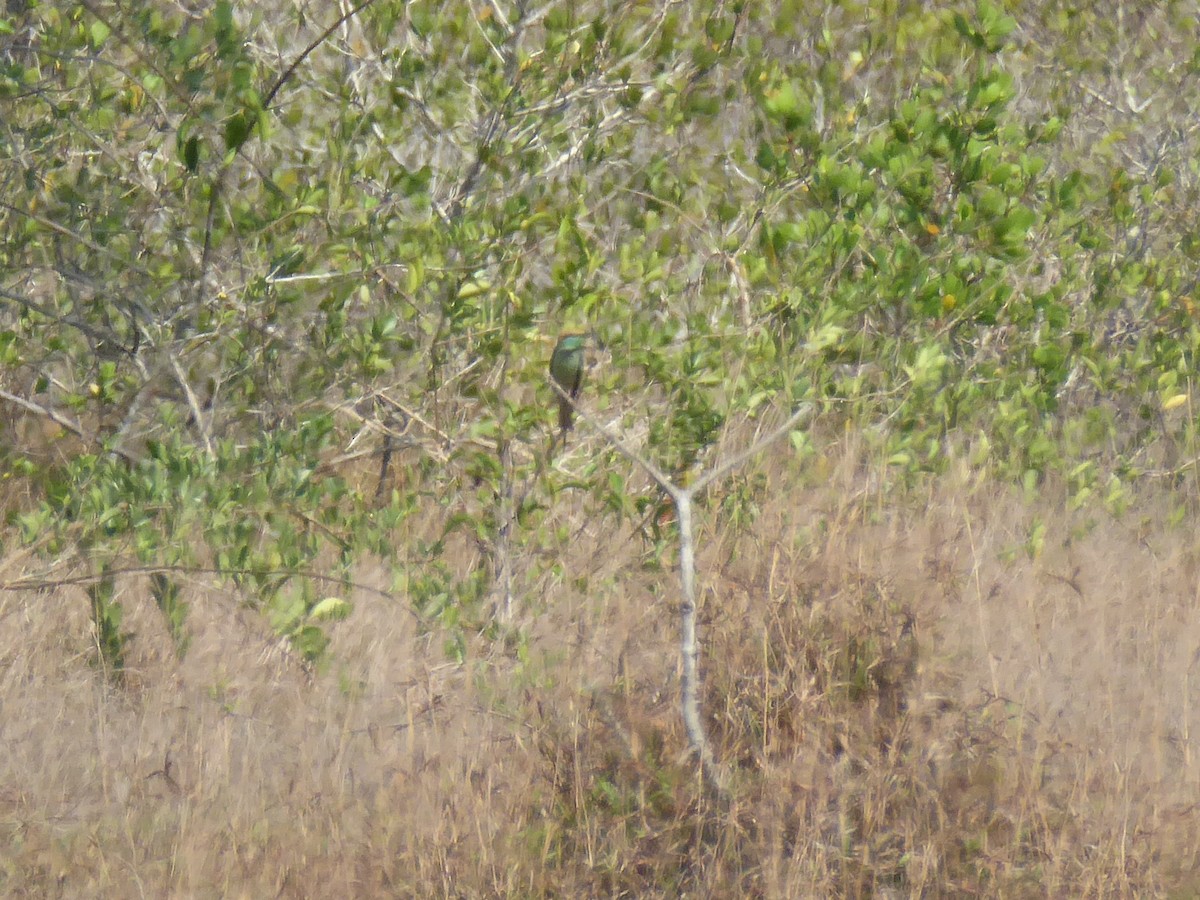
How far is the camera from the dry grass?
2.52 meters

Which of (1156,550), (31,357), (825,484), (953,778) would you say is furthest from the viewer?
(31,357)

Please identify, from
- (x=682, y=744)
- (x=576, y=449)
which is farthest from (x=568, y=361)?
(x=682, y=744)

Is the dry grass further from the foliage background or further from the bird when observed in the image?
the bird

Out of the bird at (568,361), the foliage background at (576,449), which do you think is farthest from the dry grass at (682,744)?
the bird at (568,361)

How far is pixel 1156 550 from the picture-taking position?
12.7ft

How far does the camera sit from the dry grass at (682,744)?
2.52m

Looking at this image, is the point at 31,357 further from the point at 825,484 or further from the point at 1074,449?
the point at 1074,449

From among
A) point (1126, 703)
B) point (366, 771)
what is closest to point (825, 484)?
point (1126, 703)

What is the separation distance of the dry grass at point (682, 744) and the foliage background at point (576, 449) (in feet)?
0.03

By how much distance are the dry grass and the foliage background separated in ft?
0.03

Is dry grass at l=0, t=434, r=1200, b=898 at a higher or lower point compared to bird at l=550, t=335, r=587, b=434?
lower

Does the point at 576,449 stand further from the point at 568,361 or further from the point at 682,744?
the point at 682,744

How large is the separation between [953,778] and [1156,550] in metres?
1.55

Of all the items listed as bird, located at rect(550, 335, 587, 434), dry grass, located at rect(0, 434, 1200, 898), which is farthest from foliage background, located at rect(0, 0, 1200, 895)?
bird, located at rect(550, 335, 587, 434)
